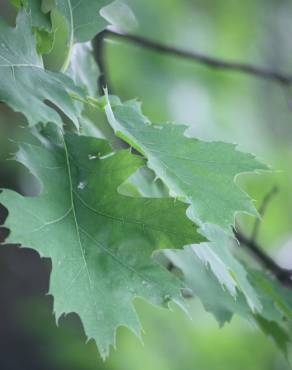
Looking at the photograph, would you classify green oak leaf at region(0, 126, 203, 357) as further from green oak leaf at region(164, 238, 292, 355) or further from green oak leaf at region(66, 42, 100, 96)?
green oak leaf at region(66, 42, 100, 96)

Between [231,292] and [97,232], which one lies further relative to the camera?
[231,292]

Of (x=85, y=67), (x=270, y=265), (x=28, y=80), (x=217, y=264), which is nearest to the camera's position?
(x=28, y=80)

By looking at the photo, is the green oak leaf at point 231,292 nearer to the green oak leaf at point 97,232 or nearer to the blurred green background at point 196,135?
the green oak leaf at point 97,232

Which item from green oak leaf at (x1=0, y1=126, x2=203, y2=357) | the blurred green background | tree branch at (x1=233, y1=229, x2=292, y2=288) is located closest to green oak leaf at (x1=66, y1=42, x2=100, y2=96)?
green oak leaf at (x1=0, y1=126, x2=203, y2=357)

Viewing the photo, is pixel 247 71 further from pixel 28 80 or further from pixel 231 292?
pixel 28 80

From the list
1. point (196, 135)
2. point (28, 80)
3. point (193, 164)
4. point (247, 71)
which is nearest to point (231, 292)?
point (193, 164)
